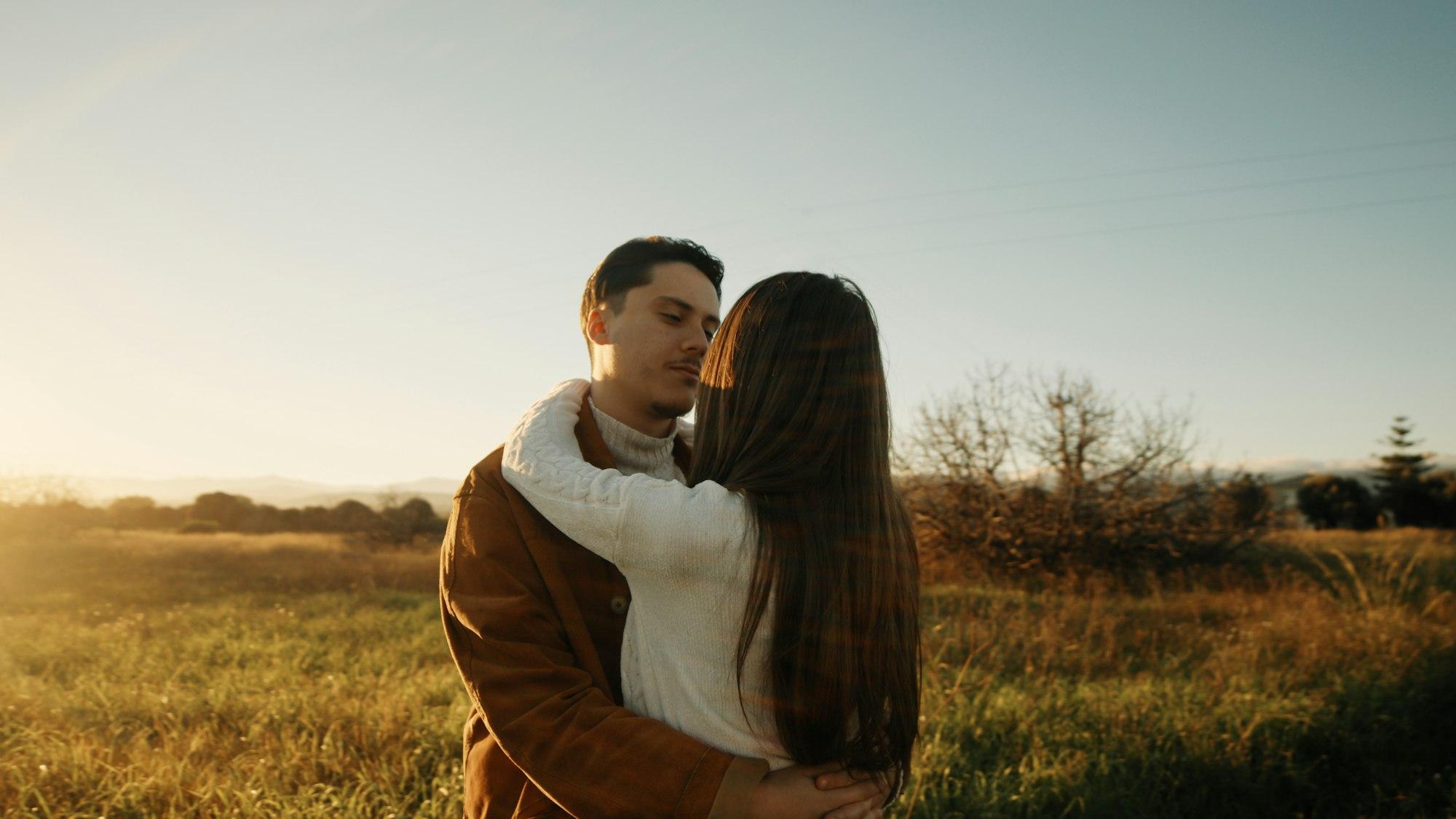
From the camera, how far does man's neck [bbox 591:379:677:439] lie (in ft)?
7.44

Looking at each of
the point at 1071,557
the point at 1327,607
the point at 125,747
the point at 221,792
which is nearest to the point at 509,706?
the point at 221,792

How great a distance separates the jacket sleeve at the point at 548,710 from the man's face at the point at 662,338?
66cm

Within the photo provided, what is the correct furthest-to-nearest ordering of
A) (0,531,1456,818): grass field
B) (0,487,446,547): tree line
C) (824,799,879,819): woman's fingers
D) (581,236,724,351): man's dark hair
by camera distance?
(0,487,446,547): tree line < (0,531,1456,818): grass field < (581,236,724,351): man's dark hair < (824,799,879,819): woman's fingers

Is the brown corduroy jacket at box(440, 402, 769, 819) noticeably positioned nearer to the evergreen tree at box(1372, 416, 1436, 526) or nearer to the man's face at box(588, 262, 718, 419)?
the man's face at box(588, 262, 718, 419)

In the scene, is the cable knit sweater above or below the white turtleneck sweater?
below

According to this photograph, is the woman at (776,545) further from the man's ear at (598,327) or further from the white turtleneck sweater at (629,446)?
the man's ear at (598,327)

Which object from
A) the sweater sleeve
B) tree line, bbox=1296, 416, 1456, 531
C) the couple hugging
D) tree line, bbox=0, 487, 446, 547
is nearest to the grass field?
the couple hugging

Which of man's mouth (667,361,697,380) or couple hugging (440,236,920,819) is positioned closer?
couple hugging (440,236,920,819)

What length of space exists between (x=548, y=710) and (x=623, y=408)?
97 cm

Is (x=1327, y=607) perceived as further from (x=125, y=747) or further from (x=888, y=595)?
(x=125, y=747)

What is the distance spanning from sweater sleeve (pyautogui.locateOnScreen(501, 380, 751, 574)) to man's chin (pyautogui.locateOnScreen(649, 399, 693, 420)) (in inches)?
22.5

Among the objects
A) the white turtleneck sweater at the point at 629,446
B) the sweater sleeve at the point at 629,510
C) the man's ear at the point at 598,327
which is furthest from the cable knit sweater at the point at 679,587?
the man's ear at the point at 598,327

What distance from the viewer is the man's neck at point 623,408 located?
2.27 meters

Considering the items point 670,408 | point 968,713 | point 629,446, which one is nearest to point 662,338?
point 670,408
